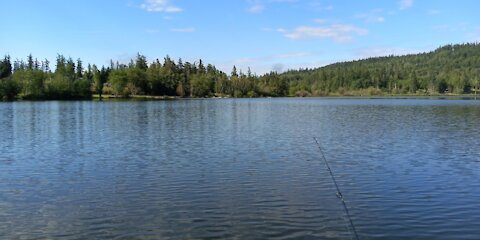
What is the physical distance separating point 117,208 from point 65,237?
301 centimetres

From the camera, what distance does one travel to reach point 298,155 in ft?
87.1

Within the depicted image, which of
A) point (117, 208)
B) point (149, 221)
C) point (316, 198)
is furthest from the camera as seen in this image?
point (316, 198)

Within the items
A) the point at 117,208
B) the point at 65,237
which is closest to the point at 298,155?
the point at 117,208

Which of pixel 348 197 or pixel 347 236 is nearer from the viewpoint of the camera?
pixel 347 236

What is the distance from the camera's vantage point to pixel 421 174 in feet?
68.1

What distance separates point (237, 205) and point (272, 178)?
482 centimetres

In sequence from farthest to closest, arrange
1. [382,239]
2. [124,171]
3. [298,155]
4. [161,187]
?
[298,155] → [124,171] → [161,187] → [382,239]

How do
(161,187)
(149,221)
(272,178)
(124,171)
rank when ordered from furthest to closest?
(124,171) < (272,178) < (161,187) < (149,221)

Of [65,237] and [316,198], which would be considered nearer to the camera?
[65,237]

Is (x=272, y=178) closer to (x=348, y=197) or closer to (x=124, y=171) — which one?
(x=348, y=197)

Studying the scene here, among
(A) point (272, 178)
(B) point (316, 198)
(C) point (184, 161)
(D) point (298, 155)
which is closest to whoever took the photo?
(B) point (316, 198)

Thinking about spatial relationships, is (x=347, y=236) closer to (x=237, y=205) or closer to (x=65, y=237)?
(x=237, y=205)

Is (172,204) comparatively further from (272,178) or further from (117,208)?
(272,178)

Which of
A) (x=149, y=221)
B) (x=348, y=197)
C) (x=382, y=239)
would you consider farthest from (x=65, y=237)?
(x=348, y=197)
